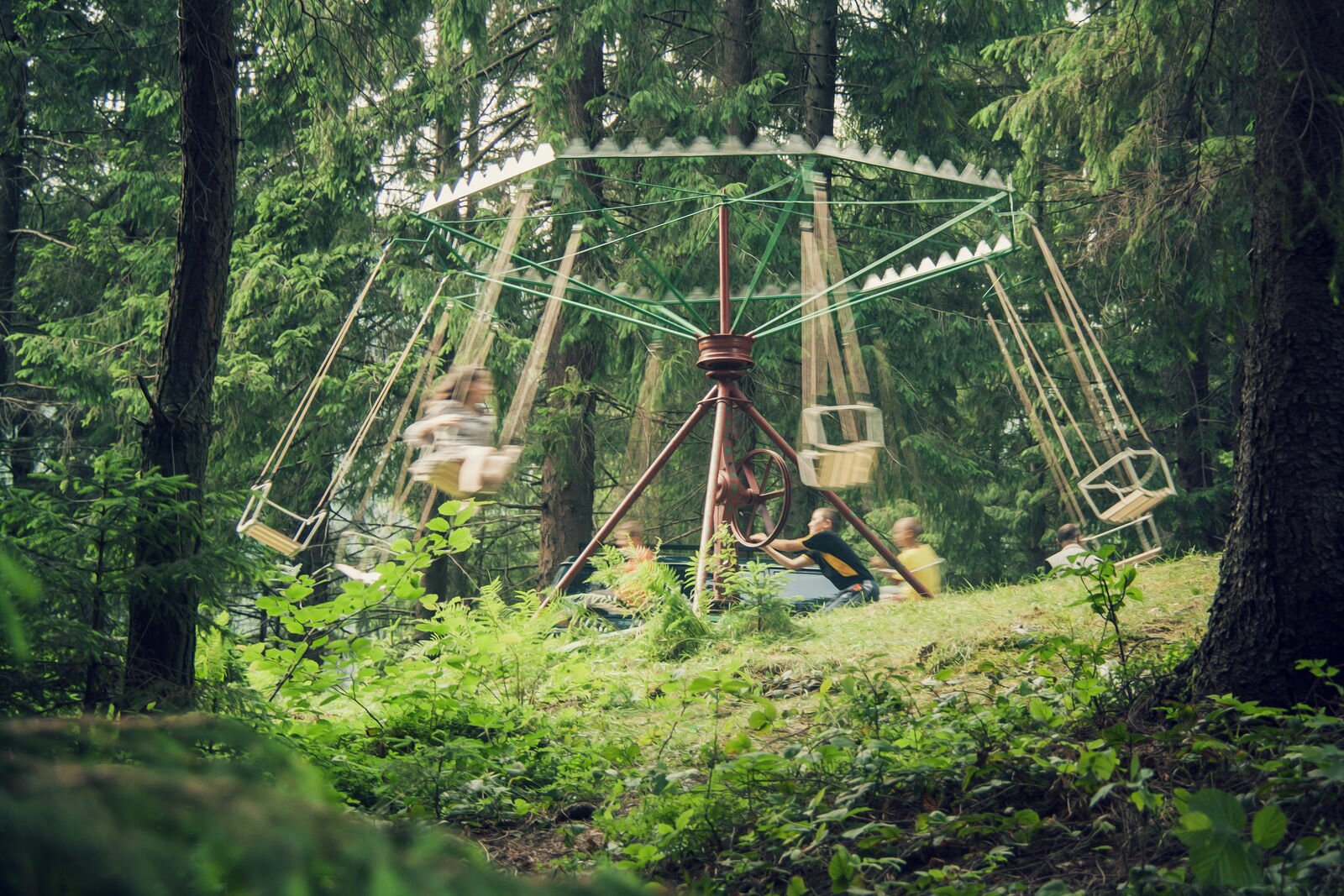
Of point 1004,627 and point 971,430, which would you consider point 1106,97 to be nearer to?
point 1004,627

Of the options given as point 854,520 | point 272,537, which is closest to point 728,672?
point 854,520

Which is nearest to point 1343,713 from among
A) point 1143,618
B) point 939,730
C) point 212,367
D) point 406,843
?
point 939,730

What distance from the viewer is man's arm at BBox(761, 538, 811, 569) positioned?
998cm

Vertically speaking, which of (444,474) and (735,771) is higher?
(444,474)

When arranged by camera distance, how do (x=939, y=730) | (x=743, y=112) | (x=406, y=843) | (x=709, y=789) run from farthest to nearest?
(x=743, y=112) → (x=939, y=730) → (x=709, y=789) → (x=406, y=843)

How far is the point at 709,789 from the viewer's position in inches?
157

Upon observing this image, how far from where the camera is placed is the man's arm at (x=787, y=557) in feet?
32.8

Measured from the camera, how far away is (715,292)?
1485 centimetres

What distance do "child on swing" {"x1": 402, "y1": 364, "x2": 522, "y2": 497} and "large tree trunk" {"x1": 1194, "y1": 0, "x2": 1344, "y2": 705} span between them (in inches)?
184

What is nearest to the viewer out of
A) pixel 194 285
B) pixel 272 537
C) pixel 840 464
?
pixel 194 285

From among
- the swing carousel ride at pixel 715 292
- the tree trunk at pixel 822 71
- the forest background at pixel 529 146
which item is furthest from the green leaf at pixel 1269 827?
the tree trunk at pixel 822 71

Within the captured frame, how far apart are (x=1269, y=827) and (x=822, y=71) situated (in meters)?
14.1

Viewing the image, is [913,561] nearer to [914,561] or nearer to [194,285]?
[914,561]

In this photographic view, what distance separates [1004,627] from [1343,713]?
2.71 m
